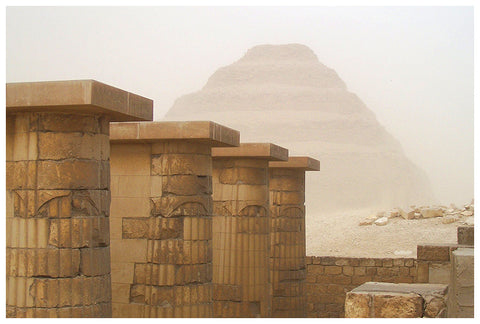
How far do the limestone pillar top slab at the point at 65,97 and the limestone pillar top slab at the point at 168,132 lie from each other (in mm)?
1734

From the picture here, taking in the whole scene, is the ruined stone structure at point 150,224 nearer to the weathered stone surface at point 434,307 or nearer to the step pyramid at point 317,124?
the weathered stone surface at point 434,307

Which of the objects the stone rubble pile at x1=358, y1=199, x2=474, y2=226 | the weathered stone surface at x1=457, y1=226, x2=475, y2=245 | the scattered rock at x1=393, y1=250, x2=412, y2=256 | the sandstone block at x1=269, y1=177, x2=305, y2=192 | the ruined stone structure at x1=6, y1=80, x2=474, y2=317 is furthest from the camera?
the stone rubble pile at x1=358, y1=199, x2=474, y2=226

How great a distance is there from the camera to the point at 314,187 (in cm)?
8069

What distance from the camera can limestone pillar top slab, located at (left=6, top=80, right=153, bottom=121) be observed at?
574 cm

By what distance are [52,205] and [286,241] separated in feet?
27.0

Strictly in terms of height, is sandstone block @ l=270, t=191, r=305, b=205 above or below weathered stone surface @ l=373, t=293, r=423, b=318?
above

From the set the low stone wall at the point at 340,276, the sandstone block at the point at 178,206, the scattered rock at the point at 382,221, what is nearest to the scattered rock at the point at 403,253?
the scattered rock at the point at 382,221

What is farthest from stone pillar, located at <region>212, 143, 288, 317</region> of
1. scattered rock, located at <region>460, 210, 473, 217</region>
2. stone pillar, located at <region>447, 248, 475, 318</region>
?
scattered rock, located at <region>460, 210, 473, 217</region>

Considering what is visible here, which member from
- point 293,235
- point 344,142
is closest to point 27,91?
point 293,235

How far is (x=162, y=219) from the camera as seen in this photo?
8062 mm

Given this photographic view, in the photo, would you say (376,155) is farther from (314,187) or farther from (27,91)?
(27,91)

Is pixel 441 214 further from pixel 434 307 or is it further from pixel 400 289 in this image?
pixel 434 307

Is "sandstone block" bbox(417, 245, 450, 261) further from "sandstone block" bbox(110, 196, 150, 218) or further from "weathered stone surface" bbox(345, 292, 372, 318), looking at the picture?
"weathered stone surface" bbox(345, 292, 372, 318)

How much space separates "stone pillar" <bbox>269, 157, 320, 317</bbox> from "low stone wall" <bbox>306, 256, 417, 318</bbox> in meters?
1.13
